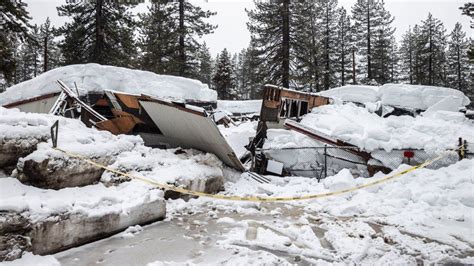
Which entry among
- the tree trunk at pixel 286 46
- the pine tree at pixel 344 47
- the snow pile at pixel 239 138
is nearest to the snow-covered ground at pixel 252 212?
the snow pile at pixel 239 138

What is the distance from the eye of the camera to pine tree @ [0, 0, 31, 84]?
478 inches

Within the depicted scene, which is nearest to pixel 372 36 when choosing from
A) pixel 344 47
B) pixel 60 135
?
pixel 344 47

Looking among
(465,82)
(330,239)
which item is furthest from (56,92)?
(465,82)

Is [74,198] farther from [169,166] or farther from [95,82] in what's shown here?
[95,82]

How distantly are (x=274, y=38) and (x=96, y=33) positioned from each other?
12.2 meters

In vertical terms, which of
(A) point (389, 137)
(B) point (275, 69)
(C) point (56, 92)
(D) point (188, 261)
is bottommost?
(D) point (188, 261)

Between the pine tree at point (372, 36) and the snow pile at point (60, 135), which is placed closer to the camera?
the snow pile at point (60, 135)

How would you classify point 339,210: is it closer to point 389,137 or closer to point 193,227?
point 193,227

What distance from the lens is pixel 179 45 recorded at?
23219mm

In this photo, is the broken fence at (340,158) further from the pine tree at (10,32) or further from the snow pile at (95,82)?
the pine tree at (10,32)

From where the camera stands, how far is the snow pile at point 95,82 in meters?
12.6

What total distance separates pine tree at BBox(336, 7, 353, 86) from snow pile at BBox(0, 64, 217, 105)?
94.7 feet

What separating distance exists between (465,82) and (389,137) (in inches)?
1716

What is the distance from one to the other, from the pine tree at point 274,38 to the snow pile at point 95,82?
906 cm
